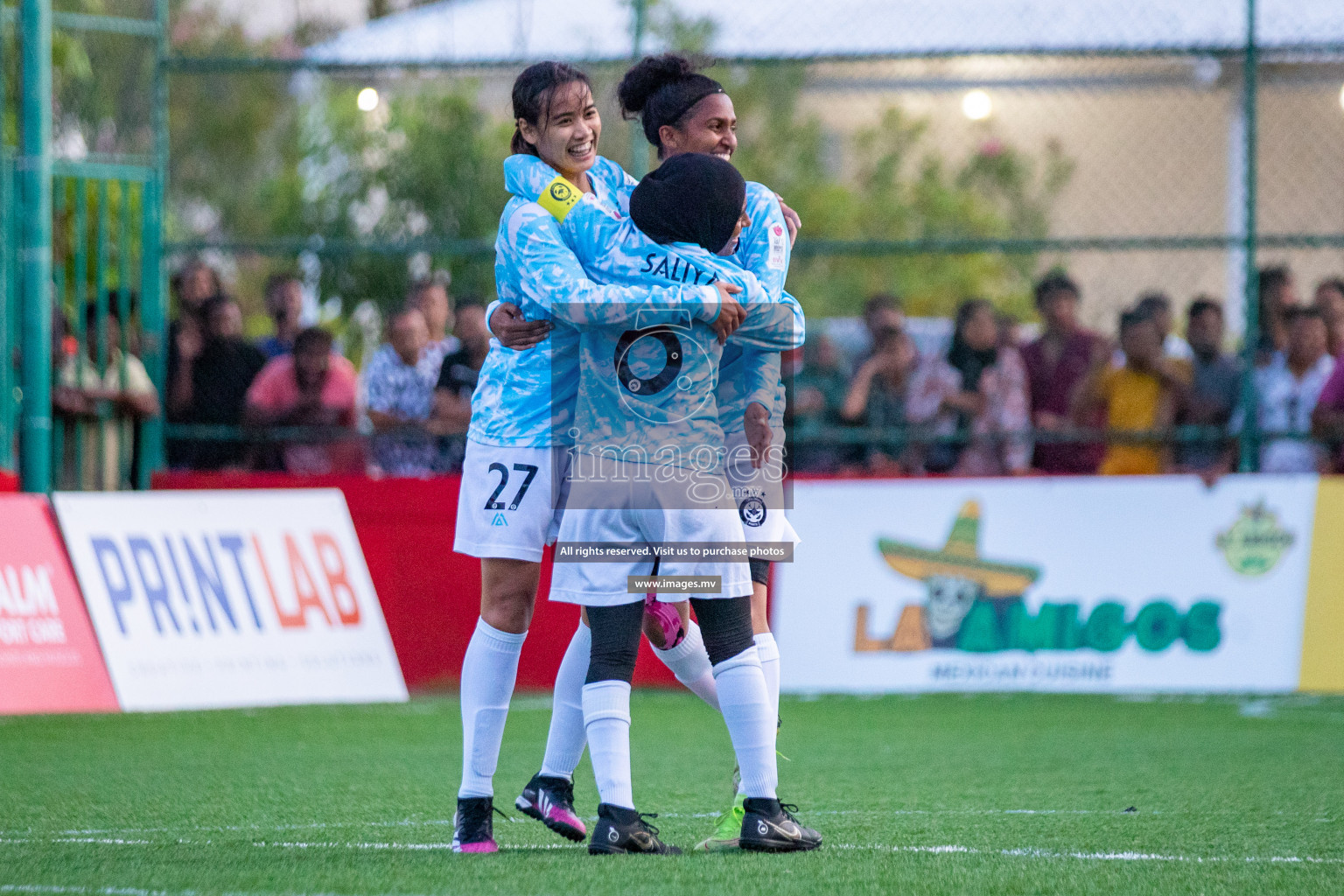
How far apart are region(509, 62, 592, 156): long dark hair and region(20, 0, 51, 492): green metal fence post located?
5.63 metres

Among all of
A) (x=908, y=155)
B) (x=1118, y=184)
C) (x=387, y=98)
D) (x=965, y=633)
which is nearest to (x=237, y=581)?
(x=965, y=633)

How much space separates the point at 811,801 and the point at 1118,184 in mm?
15022

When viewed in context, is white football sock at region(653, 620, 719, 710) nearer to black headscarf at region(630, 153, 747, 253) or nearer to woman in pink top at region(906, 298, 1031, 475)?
black headscarf at region(630, 153, 747, 253)

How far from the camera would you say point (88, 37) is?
563 inches

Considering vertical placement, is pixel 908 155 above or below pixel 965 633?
above

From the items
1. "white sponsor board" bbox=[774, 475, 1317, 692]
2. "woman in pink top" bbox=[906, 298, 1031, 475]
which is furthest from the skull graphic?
"woman in pink top" bbox=[906, 298, 1031, 475]

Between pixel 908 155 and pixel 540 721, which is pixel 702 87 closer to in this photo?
pixel 540 721

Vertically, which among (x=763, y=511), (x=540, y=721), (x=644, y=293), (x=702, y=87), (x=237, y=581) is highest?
(x=702, y=87)

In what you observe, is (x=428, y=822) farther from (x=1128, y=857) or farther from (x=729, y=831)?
(x=1128, y=857)

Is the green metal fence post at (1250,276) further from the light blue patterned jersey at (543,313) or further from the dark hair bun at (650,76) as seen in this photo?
the light blue patterned jersey at (543,313)

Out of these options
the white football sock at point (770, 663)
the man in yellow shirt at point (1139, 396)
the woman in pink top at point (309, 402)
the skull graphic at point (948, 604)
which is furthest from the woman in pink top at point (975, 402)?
the white football sock at point (770, 663)

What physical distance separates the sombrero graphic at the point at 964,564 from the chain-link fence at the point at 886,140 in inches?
23.5

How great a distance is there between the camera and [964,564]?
9.09 meters

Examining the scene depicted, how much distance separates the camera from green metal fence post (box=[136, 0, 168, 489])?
32.6 ft
